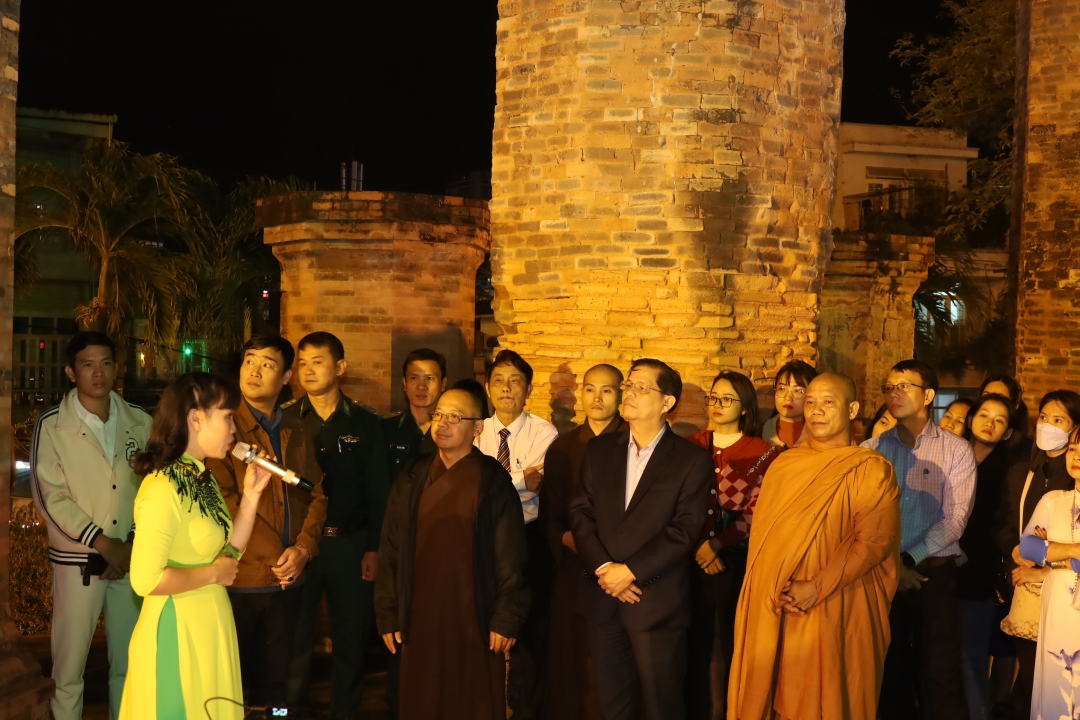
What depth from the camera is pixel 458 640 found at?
167 inches

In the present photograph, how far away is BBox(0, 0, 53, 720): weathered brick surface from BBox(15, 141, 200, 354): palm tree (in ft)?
26.2

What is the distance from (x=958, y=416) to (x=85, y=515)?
14.0ft

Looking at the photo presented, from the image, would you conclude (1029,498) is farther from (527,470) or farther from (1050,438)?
(527,470)

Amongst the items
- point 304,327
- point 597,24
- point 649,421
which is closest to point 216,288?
point 304,327

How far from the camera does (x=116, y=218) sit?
12516mm

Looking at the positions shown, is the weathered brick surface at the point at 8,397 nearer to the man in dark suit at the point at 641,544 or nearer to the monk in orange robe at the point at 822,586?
the man in dark suit at the point at 641,544

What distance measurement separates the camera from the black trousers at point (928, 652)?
4.92 metres

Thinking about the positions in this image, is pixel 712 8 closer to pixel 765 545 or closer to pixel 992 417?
pixel 992 417

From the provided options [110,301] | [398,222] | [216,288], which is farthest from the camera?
[216,288]

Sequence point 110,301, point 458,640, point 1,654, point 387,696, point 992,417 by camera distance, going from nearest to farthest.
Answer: point 458,640
point 1,654
point 387,696
point 992,417
point 110,301

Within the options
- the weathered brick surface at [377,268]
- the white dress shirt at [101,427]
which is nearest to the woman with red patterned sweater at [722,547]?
the white dress shirt at [101,427]

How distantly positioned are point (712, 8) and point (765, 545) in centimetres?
301

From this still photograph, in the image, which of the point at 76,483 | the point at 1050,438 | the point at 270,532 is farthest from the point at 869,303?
the point at 76,483

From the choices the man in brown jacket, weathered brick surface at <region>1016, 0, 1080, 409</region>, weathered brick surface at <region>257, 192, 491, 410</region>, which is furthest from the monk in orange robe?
weathered brick surface at <region>1016, 0, 1080, 409</region>
